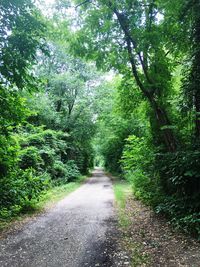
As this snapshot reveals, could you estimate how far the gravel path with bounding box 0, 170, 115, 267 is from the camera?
15.9 feet

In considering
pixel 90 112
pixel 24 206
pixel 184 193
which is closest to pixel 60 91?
pixel 90 112

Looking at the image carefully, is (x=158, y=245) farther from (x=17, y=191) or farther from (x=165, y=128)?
(x=17, y=191)

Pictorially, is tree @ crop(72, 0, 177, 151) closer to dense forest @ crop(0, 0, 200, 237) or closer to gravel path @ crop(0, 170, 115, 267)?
dense forest @ crop(0, 0, 200, 237)

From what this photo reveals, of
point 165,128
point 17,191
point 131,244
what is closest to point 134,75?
point 165,128

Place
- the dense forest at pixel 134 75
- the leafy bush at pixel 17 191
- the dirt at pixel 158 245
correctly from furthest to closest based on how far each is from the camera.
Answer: the leafy bush at pixel 17 191 → the dense forest at pixel 134 75 → the dirt at pixel 158 245

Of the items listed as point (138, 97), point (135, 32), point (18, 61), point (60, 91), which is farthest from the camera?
point (60, 91)

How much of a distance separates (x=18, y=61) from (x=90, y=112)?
19.5m

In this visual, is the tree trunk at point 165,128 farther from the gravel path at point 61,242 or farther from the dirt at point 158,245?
the gravel path at point 61,242

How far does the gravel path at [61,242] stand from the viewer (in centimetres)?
484

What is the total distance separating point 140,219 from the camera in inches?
321

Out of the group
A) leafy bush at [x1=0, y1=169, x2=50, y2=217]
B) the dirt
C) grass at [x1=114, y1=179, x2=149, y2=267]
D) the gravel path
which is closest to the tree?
the dirt

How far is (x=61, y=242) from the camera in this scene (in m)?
5.95

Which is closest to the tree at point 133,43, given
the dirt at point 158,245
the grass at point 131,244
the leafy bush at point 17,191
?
the dirt at point 158,245

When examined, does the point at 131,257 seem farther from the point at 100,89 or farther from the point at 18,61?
the point at 100,89
